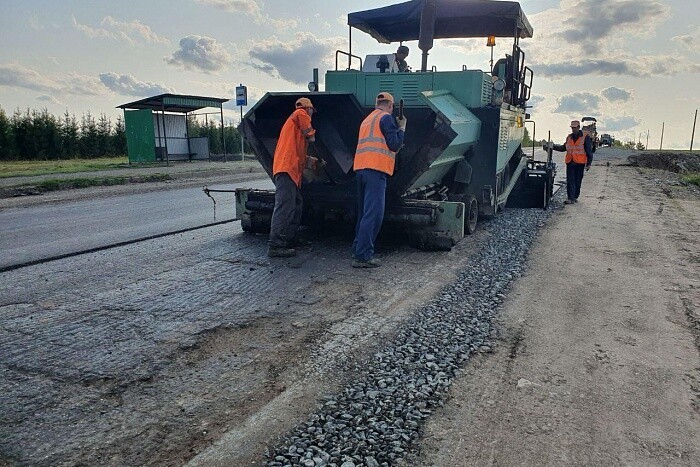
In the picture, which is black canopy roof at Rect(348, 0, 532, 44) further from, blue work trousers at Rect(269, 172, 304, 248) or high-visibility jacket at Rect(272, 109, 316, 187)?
blue work trousers at Rect(269, 172, 304, 248)

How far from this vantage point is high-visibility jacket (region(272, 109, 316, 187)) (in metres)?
5.96

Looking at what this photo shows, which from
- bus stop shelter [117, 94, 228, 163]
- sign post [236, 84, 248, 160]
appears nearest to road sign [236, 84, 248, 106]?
sign post [236, 84, 248, 160]

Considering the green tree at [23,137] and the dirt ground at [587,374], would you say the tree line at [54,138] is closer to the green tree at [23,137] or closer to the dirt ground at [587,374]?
the green tree at [23,137]

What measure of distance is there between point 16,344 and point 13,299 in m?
1.08

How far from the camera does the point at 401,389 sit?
2975 mm

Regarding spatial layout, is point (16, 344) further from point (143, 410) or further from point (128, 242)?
point (128, 242)

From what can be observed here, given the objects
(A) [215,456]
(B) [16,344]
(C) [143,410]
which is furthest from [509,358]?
(B) [16,344]

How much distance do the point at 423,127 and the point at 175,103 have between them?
17542 millimetres

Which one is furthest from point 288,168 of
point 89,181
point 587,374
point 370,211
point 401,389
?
point 89,181

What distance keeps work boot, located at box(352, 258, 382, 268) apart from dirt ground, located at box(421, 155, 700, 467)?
142cm

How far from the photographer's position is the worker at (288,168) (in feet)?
19.6

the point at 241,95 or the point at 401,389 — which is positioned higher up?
the point at 241,95

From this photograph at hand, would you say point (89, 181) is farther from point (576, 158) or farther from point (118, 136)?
point (118, 136)

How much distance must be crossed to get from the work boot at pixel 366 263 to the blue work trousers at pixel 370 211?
3cm
